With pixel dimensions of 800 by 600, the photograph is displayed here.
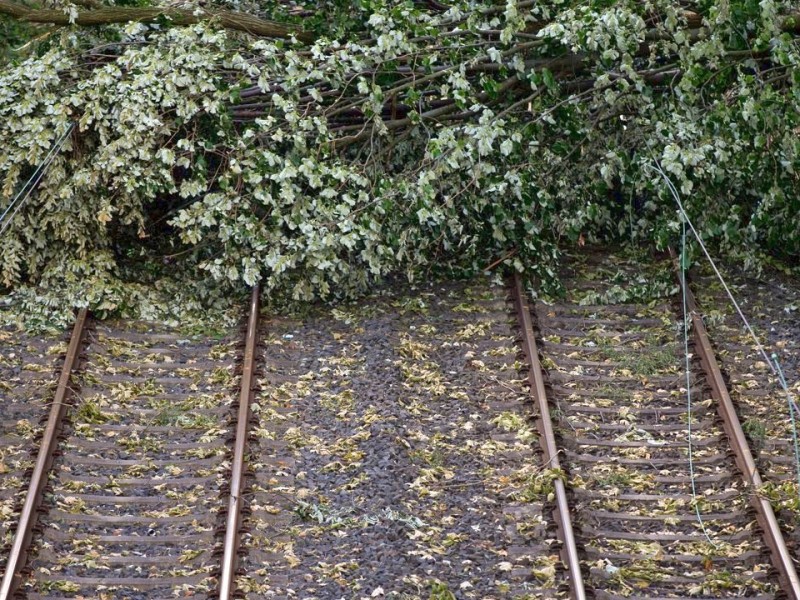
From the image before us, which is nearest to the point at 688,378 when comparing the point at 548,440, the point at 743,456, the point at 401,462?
the point at 743,456

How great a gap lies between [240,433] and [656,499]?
2960 mm

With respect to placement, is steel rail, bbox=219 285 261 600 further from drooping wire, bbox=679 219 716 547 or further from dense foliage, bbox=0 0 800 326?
drooping wire, bbox=679 219 716 547

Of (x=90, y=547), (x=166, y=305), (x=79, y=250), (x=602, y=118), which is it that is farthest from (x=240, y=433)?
(x=602, y=118)

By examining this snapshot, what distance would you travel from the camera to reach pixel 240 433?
7898 millimetres

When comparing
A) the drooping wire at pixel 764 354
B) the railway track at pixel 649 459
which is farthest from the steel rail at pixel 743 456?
the drooping wire at pixel 764 354

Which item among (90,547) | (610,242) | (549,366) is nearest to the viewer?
(90,547)

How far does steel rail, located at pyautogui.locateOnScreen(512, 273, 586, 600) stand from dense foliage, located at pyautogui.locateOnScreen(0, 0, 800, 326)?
0.79m

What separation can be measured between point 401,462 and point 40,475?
96.2 inches

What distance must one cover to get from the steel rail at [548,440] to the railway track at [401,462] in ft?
0.08

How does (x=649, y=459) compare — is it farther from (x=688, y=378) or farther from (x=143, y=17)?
(x=143, y=17)

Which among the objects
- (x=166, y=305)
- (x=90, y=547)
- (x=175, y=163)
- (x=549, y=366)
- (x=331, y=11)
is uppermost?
(x=331, y=11)

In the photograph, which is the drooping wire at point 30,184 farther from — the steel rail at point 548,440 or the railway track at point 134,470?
the steel rail at point 548,440

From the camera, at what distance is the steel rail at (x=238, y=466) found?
648 centimetres

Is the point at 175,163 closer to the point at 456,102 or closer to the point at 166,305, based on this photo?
the point at 166,305
